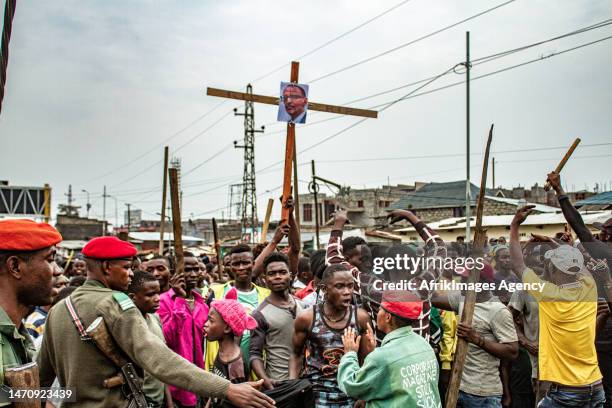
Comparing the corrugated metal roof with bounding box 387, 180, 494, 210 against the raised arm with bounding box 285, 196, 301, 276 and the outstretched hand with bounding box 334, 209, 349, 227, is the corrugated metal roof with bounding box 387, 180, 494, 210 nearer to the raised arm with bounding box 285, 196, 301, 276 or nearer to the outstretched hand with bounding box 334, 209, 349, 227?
the raised arm with bounding box 285, 196, 301, 276

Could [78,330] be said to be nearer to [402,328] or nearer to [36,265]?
[36,265]

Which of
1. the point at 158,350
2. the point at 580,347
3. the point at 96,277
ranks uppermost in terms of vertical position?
the point at 96,277

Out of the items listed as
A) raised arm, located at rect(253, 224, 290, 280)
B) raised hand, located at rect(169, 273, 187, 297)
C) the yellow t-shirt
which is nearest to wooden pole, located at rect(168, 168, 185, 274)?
raised hand, located at rect(169, 273, 187, 297)

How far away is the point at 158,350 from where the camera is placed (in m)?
2.87

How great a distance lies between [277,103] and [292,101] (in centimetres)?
96

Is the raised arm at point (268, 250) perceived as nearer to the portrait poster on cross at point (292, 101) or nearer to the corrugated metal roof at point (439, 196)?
the portrait poster on cross at point (292, 101)

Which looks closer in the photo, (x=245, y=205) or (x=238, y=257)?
(x=238, y=257)

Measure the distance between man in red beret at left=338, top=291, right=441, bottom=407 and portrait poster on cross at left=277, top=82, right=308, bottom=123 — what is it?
18.7 ft

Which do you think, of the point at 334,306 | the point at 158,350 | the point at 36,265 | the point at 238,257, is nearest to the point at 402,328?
the point at 334,306

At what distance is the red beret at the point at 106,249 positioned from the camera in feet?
10.7

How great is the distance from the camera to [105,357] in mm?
3006

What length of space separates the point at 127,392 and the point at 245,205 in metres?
35.3

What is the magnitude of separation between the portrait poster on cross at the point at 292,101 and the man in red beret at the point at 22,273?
644cm

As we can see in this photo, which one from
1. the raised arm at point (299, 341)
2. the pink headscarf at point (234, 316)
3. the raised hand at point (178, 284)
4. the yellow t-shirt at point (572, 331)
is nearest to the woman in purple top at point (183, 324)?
the raised hand at point (178, 284)
